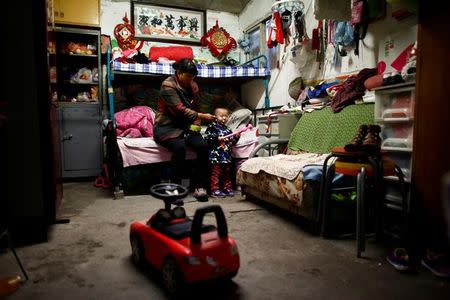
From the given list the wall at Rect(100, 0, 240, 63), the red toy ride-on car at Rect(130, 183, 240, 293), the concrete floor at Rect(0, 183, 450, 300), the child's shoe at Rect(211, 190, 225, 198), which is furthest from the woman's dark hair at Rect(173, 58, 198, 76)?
the wall at Rect(100, 0, 240, 63)

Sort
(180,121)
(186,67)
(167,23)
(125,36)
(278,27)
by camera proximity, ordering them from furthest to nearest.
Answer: (167,23) → (125,36) → (278,27) → (180,121) → (186,67)

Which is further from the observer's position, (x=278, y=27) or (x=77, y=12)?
(x=77, y=12)

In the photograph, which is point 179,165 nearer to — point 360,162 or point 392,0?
point 360,162

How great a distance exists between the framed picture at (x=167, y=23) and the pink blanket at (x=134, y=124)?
159 centimetres

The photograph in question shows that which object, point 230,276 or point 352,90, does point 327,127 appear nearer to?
point 352,90

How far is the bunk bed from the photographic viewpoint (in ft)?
11.2

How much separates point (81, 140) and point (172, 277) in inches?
138

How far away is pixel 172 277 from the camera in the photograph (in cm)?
132

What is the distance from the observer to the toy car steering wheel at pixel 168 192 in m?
1.49

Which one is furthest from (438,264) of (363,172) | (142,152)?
(142,152)

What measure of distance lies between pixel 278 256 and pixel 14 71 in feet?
6.29

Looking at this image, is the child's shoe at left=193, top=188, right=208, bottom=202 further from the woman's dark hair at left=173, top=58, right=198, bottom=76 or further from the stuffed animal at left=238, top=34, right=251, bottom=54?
the stuffed animal at left=238, top=34, right=251, bottom=54

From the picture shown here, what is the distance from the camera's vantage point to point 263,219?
2.49 metres

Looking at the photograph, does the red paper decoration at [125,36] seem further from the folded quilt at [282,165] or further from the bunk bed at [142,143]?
the folded quilt at [282,165]
